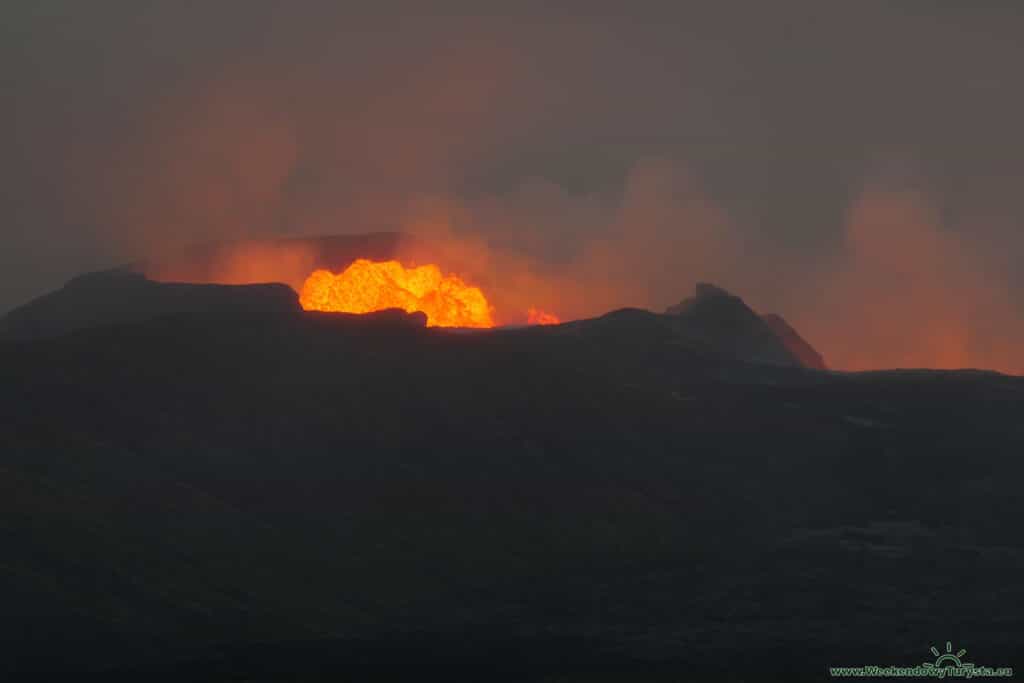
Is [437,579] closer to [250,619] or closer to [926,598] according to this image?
[250,619]

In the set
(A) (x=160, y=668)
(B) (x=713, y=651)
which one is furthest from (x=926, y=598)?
(A) (x=160, y=668)

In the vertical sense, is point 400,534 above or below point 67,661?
above

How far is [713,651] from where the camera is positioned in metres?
162

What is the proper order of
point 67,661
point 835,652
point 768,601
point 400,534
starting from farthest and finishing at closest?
point 400,534, point 768,601, point 835,652, point 67,661

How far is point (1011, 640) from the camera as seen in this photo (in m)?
164

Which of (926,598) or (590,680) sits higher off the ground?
(926,598)

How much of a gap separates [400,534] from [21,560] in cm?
4950

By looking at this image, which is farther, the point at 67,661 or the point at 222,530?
the point at 222,530

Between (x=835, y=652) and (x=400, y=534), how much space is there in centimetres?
5901

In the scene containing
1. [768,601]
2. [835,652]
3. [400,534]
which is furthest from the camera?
[400,534]

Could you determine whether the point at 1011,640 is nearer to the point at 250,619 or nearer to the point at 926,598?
the point at 926,598

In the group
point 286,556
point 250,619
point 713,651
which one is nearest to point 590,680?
point 713,651

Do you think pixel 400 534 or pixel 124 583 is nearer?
pixel 124 583

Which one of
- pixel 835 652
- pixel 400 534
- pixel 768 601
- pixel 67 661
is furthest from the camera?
pixel 400 534
